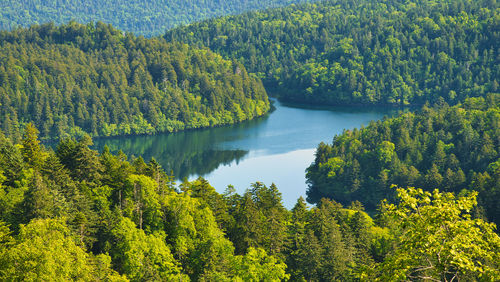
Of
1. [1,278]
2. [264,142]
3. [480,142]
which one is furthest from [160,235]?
[264,142]

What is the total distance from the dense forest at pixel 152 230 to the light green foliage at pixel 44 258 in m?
0.06

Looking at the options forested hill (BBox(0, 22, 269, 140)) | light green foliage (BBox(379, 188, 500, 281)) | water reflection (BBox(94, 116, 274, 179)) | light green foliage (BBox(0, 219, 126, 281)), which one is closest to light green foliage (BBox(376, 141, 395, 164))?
water reflection (BBox(94, 116, 274, 179))

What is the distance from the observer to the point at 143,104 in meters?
167

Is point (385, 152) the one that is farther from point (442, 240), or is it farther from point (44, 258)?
point (442, 240)

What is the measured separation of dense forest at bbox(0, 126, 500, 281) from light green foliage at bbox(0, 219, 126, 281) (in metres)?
0.06

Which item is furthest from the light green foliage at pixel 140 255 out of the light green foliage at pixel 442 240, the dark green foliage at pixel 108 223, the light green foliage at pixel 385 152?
the light green foliage at pixel 385 152

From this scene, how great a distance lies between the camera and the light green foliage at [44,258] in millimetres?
34594

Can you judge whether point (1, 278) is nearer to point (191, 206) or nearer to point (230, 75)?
point (191, 206)

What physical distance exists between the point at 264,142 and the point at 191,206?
82.7 metres

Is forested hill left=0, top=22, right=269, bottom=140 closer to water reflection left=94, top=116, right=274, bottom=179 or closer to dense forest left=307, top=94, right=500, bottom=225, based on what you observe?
water reflection left=94, top=116, right=274, bottom=179

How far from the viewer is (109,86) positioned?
6585 inches

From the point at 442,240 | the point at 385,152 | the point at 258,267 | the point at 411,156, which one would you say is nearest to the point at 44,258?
the point at 258,267

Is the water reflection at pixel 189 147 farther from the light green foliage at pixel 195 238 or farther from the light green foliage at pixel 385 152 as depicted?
the light green foliage at pixel 195 238

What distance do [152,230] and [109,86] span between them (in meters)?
118
